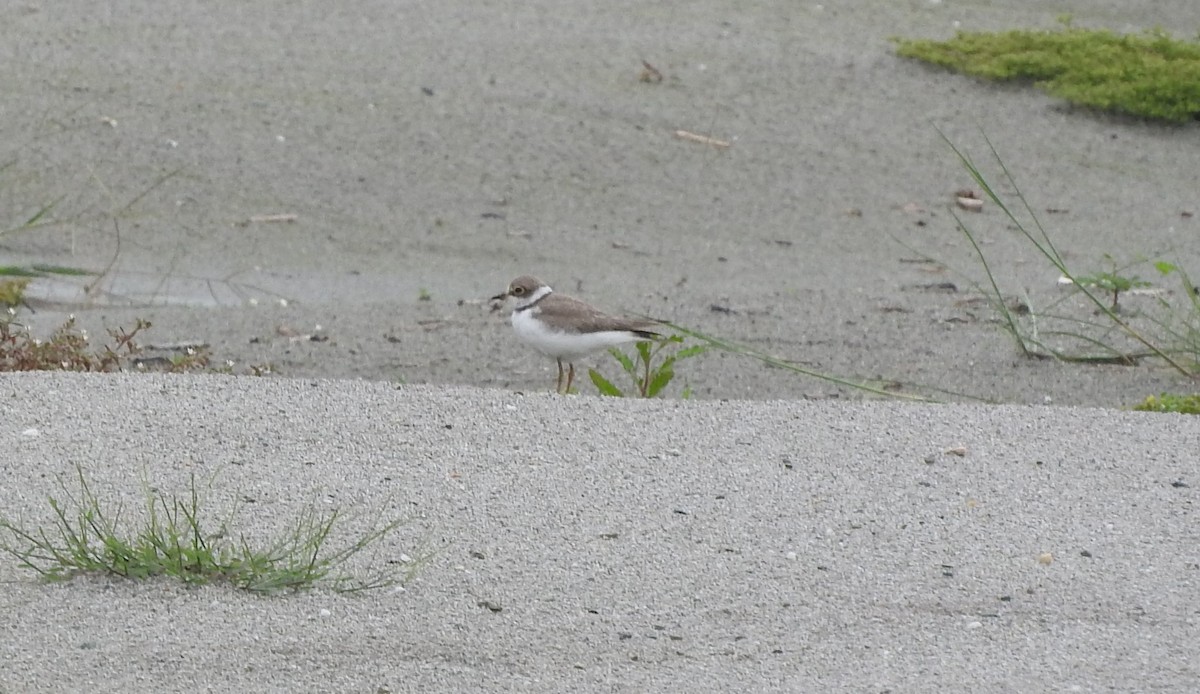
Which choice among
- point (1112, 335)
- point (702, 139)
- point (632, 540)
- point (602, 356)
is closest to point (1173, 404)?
point (1112, 335)

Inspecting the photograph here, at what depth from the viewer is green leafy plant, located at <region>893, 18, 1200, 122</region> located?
37.5ft

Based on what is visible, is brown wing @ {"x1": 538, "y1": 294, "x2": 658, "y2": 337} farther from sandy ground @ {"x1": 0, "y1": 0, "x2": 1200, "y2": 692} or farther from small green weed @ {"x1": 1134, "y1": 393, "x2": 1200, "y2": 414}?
small green weed @ {"x1": 1134, "y1": 393, "x2": 1200, "y2": 414}

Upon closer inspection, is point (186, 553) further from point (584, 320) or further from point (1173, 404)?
point (1173, 404)

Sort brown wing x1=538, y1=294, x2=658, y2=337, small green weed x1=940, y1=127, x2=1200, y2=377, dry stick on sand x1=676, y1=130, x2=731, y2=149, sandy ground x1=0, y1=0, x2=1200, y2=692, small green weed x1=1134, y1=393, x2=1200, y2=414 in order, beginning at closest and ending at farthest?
sandy ground x1=0, y1=0, x2=1200, y2=692 < small green weed x1=1134, y1=393, x2=1200, y2=414 < brown wing x1=538, y1=294, x2=658, y2=337 < small green weed x1=940, y1=127, x2=1200, y2=377 < dry stick on sand x1=676, y1=130, x2=731, y2=149

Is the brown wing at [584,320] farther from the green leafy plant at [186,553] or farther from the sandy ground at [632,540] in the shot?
the green leafy plant at [186,553]

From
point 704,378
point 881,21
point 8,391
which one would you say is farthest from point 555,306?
point 881,21

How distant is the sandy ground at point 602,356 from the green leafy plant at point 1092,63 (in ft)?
0.58

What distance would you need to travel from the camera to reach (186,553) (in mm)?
3750

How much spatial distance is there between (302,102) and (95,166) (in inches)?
57.4

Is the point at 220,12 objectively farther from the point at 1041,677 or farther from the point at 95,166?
the point at 1041,677

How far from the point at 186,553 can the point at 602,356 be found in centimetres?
403

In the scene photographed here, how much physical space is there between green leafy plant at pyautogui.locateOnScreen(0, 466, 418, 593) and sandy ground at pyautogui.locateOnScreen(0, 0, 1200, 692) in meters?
0.06

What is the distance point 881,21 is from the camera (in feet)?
41.6

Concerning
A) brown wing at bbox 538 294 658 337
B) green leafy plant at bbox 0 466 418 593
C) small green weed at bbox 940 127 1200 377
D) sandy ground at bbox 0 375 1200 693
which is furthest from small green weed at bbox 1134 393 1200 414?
green leafy plant at bbox 0 466 418 593
